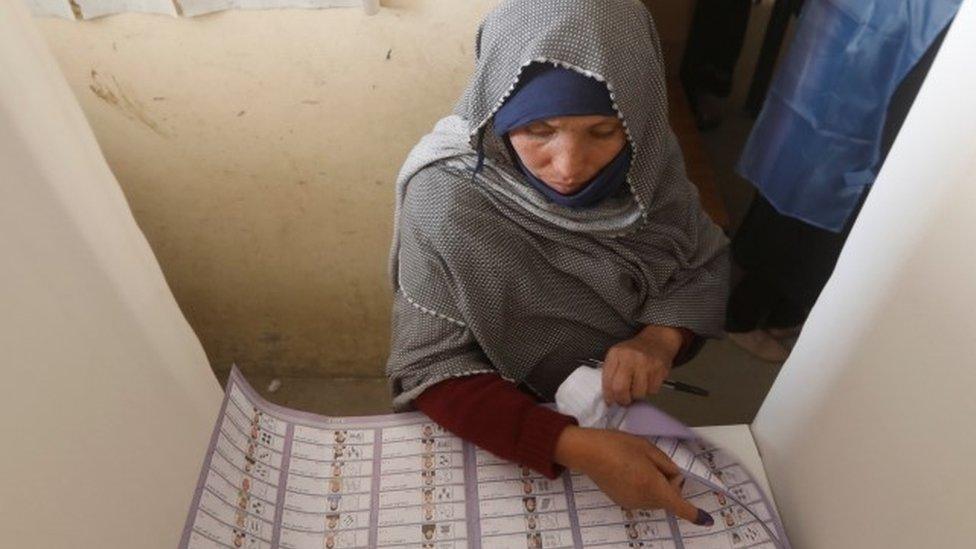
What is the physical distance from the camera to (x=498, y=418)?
29.6 inches

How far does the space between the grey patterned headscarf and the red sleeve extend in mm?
29

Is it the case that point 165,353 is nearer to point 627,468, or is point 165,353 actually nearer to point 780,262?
point 627,468

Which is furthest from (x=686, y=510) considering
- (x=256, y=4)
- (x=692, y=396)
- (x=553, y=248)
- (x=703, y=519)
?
(x=692, y=396)

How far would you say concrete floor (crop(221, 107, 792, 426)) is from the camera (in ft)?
5.74

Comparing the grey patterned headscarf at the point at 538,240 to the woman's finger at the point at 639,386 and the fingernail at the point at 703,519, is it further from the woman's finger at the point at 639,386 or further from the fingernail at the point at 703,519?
the fingernail at the point at 703,519

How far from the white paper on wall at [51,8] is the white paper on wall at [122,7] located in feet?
0.06

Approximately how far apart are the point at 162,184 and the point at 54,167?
0.84m

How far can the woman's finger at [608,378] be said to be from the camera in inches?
31.8

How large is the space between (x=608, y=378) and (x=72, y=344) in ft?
1.79

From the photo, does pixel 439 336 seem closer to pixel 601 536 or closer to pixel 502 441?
pixel 502 441

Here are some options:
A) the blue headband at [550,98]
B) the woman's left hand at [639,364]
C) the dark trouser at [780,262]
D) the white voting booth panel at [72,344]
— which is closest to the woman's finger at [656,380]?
the woman's left hand at [639,364]

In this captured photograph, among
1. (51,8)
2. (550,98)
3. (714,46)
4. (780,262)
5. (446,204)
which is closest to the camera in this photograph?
(550,98)

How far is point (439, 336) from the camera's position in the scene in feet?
2.87

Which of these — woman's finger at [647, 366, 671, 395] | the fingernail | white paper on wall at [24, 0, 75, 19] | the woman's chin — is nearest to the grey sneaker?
woman's finger at [647, 366, 671, 395]
